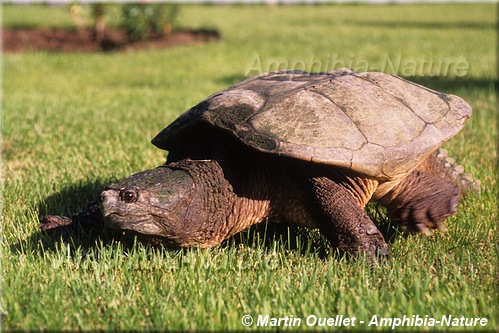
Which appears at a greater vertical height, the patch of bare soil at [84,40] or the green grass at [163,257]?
the green grass at [163,257]

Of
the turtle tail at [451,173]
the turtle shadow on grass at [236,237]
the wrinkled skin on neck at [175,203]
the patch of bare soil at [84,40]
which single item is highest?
the wrinkled skin on neck at [175,203]

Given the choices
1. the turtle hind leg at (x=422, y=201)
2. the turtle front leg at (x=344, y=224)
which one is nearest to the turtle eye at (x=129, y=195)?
the turtle front leg at (x=344, y=224)

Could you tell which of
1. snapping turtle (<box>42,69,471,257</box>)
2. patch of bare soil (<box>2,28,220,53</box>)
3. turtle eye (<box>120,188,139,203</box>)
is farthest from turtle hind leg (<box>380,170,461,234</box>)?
patch of bare soil (<box>2,28,220,53</box>)

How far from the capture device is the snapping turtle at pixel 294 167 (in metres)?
2.49

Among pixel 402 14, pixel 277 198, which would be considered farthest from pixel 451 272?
pixel 402 14

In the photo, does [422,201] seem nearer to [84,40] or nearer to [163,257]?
[163,257]

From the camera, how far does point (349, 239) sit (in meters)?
2.56

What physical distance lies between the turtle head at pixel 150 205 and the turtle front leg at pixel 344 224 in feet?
1.93

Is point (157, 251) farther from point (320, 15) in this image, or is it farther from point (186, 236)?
point (320, 15)

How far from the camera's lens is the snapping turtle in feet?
8.18

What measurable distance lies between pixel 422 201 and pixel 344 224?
586 millimetres

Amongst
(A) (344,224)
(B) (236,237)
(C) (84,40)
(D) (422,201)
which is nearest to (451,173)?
(D) (422,201)

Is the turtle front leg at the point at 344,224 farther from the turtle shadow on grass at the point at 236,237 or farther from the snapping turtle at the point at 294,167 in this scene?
the turtle shadow on grass at the point at 236,237

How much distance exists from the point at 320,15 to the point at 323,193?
54.2ft
